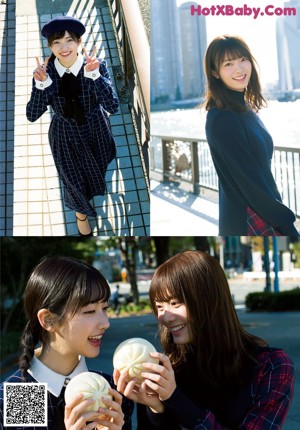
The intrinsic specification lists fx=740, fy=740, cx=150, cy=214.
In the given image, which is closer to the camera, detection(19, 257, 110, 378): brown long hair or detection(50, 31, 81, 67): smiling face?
detection(19, 257, 110, 378): brown long hair

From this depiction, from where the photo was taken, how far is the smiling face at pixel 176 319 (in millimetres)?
1804

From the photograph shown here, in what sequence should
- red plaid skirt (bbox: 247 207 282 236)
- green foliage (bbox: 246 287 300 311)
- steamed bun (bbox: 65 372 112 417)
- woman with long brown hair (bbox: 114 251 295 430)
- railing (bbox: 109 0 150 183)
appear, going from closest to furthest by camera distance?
steamed bun (bbox: 65 372 112 417)
woman with long brown hair (bbox: 114 251 295 430)
railing (bbox: 109 0 150 183)
red plaid skirt (bbox: 247 207 282 236)
green foliage (bbox: 246 287 300 311)

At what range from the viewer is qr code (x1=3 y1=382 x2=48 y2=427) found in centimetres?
170

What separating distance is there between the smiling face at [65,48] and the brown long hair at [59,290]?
1.70 metres

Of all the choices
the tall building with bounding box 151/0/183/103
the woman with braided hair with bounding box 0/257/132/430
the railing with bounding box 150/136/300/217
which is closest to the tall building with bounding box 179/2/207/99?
the tall building with bounding box 151/0/183/103

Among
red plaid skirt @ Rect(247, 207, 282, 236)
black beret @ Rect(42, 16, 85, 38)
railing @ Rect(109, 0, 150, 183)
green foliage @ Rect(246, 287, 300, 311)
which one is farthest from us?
green foliage @ Rect(246, 287, 300, 311)

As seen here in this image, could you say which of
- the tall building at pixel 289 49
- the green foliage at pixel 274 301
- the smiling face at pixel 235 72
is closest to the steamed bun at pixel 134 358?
the smiling face at pixel 235 72

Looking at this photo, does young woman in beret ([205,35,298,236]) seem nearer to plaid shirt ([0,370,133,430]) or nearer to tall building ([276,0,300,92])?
tall building ([276,0,300,92])

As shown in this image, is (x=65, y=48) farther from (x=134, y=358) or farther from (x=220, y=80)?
(x=134, y=358)

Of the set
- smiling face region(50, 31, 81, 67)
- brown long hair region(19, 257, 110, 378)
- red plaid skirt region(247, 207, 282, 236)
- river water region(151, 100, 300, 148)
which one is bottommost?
red plaid skirt region(247, 207, 282, 236)

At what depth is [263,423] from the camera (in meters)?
1.67

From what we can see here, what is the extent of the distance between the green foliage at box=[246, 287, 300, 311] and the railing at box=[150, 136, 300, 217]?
7.45 metres

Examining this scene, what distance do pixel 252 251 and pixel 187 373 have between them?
9.82 meters

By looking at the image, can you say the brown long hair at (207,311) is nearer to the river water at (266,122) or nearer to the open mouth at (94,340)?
the open mouth at (94,340)
